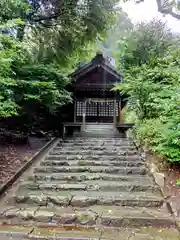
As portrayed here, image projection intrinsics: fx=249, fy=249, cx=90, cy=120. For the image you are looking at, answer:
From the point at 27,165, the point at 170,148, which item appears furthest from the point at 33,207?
the point at 170,148

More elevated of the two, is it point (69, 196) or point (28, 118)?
point (28, 118)

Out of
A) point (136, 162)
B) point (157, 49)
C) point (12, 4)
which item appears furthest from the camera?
point (157, 49)

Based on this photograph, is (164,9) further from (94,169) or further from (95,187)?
(95,187)

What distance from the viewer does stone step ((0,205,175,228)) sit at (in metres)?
4.36

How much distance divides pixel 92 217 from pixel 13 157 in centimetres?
405

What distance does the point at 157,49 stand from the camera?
57.2 ft

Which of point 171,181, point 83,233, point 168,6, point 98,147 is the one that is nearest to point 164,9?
point 168,6

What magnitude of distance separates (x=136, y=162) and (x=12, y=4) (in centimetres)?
686

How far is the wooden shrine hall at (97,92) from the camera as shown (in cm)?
1496

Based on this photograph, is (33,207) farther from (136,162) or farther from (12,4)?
(12,4)

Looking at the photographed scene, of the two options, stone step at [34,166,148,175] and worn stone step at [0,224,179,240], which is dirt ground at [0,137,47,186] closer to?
stone step at [34,166,148,175]

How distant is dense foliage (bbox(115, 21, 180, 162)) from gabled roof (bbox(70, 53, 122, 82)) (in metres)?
3.35

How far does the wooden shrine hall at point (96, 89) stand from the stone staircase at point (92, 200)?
26.1ft

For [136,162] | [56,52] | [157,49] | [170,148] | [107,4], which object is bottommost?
[136,162]
